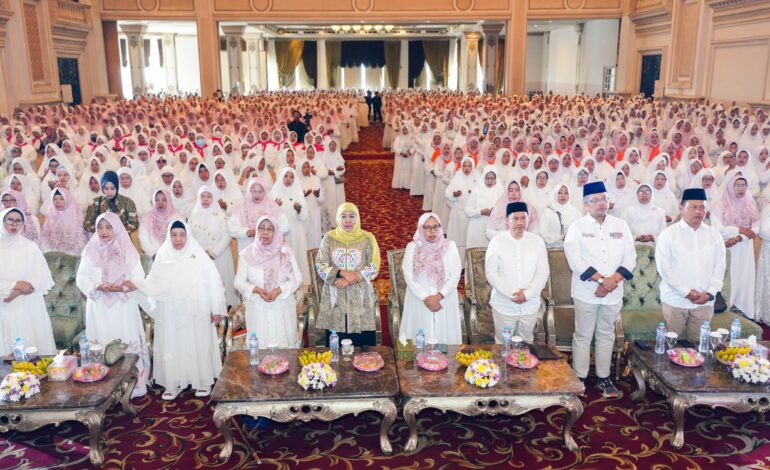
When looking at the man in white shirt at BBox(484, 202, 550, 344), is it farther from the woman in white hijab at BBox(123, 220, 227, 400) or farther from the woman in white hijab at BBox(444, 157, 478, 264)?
the woman in white hijab at BBox(444, 157, 478, 264)

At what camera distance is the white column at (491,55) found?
24.6 m

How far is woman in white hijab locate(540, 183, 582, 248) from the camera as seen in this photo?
20.8 feet

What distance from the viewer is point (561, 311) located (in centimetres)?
546

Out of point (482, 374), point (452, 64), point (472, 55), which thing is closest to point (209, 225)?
point (482, 374)

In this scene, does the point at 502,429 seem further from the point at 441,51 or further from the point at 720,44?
the point at 441,51

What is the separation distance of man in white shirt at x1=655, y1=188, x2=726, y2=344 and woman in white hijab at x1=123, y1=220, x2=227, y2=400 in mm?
3374

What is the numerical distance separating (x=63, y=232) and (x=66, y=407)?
2884mm

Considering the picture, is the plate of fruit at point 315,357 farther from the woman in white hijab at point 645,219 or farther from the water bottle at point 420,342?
the woman in white hijab at point 645,219

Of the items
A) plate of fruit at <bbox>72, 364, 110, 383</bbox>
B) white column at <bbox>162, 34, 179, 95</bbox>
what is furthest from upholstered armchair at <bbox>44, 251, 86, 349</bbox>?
white column at <bbox>162, 34, 179, 95</bbox>

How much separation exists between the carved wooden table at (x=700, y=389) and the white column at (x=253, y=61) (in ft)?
100

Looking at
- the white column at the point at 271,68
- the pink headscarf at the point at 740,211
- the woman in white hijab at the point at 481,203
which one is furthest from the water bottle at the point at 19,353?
the white column at the point at 271,68

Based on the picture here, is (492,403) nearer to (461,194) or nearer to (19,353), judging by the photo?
(19,353)

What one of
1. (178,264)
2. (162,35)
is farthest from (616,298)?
(162,35)

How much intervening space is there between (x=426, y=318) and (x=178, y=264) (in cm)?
192
